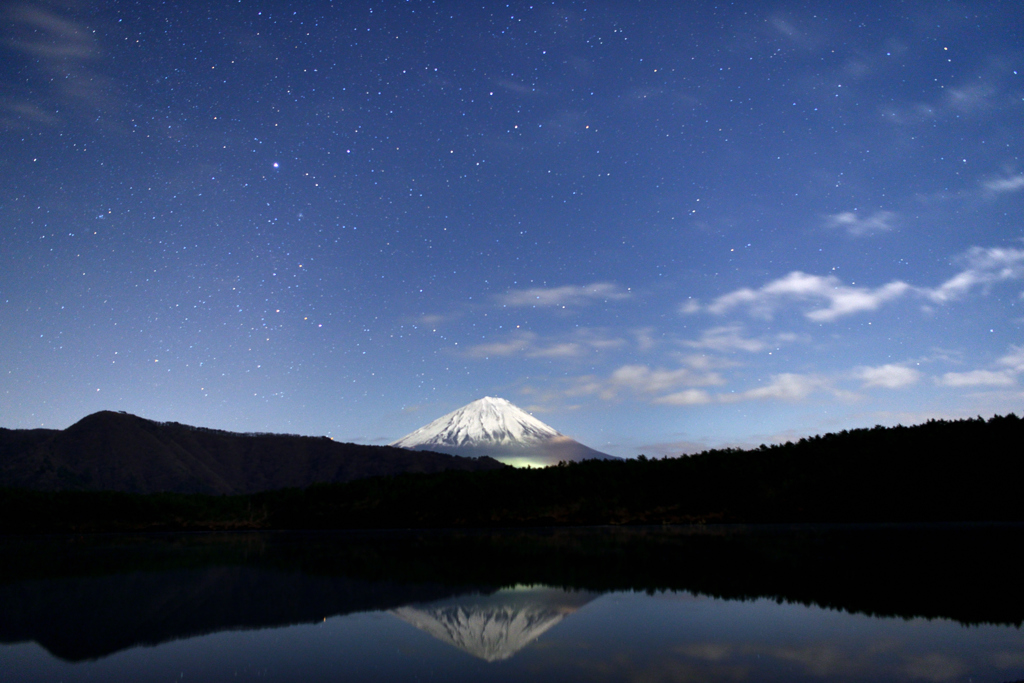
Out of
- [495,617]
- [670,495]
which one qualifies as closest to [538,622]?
[495,617]

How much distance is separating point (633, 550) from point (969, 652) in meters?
31.8

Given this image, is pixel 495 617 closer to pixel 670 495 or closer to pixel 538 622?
pixel 538 622

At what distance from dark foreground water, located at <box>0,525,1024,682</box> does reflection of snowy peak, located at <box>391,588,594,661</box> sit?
98mm

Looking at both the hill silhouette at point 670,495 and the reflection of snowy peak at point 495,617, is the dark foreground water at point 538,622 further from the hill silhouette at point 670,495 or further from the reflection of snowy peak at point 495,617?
the hill silhouette at point 670,495

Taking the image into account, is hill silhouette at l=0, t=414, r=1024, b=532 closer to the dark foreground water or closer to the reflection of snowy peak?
the dark foreground water

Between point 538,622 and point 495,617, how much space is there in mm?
1557

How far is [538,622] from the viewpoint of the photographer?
65.0ft

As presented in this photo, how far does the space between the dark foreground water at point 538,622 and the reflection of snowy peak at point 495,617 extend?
3.9 inches

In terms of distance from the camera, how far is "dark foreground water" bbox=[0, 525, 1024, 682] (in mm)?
14648

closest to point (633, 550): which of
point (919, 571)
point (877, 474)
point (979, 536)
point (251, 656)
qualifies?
point (919, 571)

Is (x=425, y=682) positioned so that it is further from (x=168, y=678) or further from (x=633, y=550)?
(x=633, y=550)

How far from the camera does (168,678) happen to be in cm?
1441

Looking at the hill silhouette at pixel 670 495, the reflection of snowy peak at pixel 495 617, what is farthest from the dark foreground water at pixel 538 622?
the hill silhouette at pixel 670 495

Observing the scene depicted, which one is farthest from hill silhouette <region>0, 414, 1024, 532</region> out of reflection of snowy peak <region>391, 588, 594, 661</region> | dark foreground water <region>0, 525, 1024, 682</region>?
reflection of snowy peak <region>391, 588, 594, 661</region>
